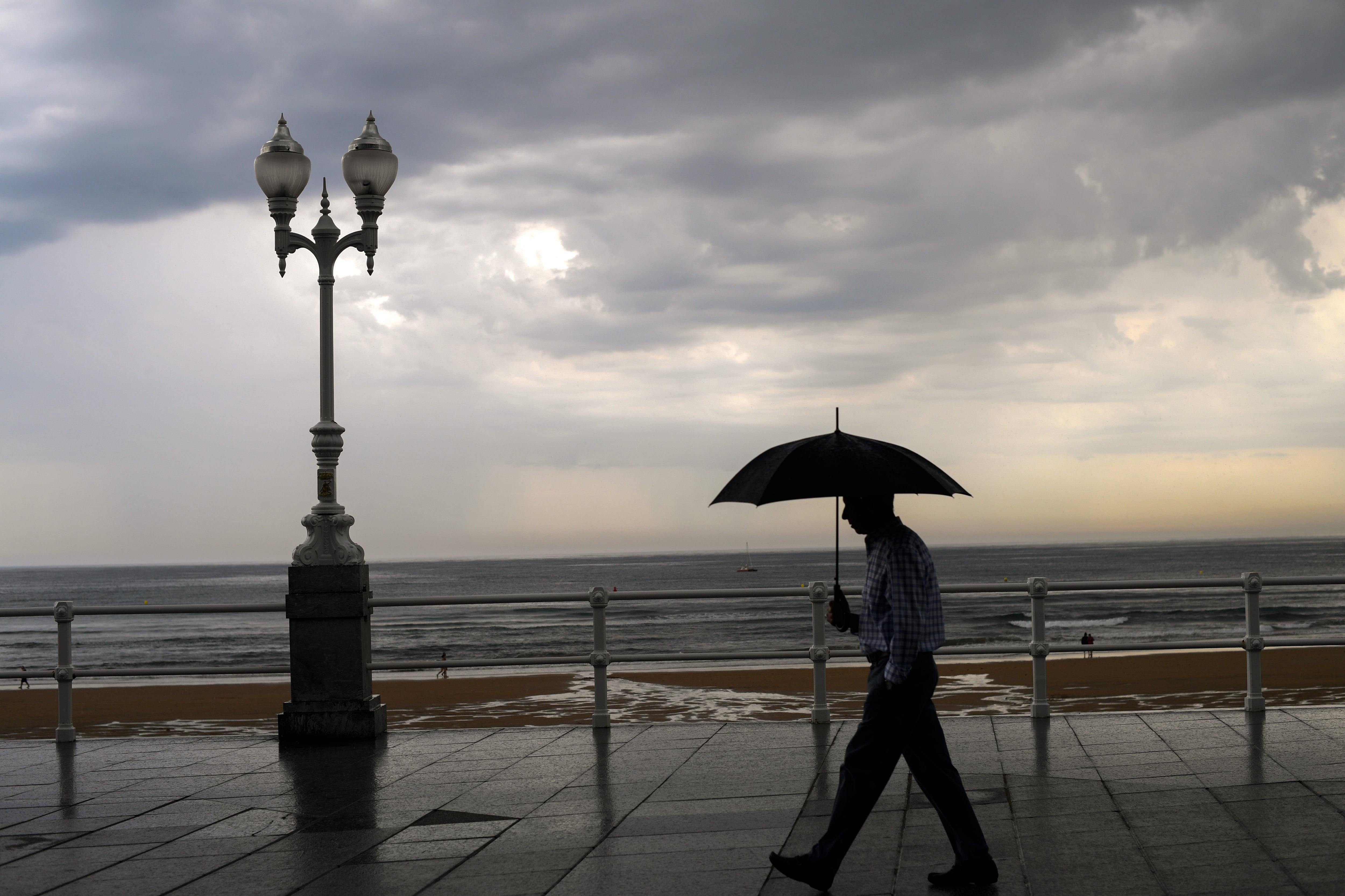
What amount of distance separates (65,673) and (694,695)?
1061cm

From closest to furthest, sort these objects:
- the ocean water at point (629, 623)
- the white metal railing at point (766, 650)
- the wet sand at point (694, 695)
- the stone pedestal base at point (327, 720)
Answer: the white metal railing at point (766, 650)
the stone pedestal base at point (327, 720)
the wet sand at point (694, 695)
the ocean water at point (629, 623)

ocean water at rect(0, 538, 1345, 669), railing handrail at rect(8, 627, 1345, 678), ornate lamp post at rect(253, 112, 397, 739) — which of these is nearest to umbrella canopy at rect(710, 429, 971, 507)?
railing handrail at rect(8, 627, 1345, 678)

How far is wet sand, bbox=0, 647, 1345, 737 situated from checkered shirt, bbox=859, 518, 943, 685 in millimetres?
8992

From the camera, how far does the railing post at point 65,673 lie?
9.65 meters

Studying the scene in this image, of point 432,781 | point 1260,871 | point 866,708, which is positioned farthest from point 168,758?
point 1260,871

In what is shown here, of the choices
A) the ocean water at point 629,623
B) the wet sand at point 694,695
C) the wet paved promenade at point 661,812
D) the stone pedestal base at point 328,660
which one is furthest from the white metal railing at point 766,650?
the wet sand at point 694,695

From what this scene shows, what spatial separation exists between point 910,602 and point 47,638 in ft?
163

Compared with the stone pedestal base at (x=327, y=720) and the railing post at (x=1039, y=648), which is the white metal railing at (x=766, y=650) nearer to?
the railing post at (x=1039, y=648)

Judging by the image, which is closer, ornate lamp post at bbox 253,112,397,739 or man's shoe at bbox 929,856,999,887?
man's shoe at bbox 929,856,999,887

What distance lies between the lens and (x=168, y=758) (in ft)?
30.0

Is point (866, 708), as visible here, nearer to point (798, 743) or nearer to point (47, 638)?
point (798, 743)

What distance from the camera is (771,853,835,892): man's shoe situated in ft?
15.9

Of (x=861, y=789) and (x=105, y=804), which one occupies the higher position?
(x=861, y=789)

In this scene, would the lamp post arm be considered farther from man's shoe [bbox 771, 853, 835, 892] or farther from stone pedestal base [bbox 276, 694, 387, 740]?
man's shoe [bbox 771, 853, 835, 892]
